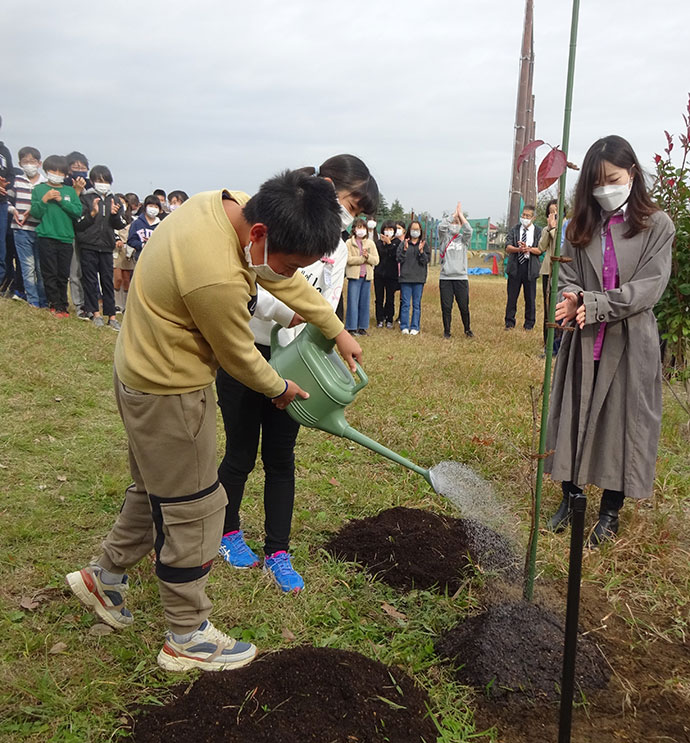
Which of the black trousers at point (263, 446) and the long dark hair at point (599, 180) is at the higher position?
the long dark hair at point (599, 180)

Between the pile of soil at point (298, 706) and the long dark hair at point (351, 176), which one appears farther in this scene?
the long dark hair at point (351, 176)

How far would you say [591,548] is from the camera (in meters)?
3.11

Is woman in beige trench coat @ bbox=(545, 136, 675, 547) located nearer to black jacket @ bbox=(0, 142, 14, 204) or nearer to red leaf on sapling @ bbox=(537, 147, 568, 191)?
red leaf on sapling @ bbox=(537, 147, 568, 191)

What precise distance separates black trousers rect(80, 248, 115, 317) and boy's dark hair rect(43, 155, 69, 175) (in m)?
1.01

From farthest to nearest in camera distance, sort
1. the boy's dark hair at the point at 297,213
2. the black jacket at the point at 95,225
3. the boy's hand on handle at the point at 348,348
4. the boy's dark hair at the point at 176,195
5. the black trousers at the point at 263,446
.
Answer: the boy's dark hair at the point at 176,195 < the black jacket at the point at 95,225 < the black trousers at the point at 263,446 < the boy's hand on handle at the point at 348,348 < the boy's dark hair at the point at 297,213

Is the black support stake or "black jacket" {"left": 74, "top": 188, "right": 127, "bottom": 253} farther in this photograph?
"black jacket" {"left": 74, "top": 188, "right": 127, "bottom": 253}

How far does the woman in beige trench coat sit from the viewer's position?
295 cm

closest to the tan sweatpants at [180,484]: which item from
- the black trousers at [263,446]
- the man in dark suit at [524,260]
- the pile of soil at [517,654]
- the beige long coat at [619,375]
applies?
the black trousers at [263,446]

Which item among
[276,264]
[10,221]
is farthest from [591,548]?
[10,221]

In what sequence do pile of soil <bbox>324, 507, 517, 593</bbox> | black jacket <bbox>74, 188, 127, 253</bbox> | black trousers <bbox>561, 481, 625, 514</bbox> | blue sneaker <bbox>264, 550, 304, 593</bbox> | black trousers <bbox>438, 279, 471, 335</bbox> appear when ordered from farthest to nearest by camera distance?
black trousers <bbox>438, 279, 471, 335</bbox> < black jacket <bbox>74, 188, 127, 253</bbox> < black trousers <bbox>561, 481, 625, 514</bbox> < pile of soil <bbox>324, 507, 517, 593</bbox> < blue sneaker <bbox>264, 550, 304, 593</bbox>

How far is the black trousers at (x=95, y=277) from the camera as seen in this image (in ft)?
27.9

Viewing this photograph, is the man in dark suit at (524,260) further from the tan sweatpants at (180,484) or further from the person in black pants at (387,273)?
the tan sweatpants at (180,484)

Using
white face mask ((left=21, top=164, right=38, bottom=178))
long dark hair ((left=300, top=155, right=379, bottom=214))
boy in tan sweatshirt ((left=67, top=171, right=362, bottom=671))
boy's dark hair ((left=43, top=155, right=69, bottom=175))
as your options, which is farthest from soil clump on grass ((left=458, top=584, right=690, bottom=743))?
white face mask ((left=21, top=164, right=38, bottom=178))

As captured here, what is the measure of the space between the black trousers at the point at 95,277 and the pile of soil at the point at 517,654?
7407mm
